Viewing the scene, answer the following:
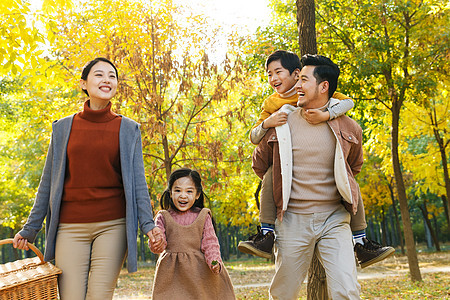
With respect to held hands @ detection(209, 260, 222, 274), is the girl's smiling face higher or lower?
higher

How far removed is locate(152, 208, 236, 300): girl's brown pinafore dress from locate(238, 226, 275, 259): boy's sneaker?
0.61 m

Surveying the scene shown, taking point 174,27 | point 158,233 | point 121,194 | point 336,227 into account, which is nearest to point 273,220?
point 336,227

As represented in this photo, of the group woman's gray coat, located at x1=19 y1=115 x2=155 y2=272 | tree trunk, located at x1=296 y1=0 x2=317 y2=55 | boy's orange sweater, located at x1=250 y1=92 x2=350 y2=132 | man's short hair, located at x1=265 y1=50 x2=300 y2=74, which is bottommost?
woman's gray coat, located at x1=19 y1=115 x2=155 y2=272

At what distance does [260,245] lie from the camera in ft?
11.7

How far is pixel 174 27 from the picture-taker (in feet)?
28.2

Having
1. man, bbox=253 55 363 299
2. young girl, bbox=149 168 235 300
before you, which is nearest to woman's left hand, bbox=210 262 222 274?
young girl, bbox=149 168 235 300

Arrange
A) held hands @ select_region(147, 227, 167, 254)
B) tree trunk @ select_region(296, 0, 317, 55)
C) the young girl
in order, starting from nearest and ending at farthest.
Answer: held hands @ select_region(147, 227, 167, 254) < the young girl < tree trunk @ select_region(296, 0, 317, 55)

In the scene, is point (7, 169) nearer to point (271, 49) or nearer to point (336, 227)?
point (271, 49)

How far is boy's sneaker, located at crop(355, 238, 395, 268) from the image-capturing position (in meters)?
3.59

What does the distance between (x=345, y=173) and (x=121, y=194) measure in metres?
1.59

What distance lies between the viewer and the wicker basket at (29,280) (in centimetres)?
288

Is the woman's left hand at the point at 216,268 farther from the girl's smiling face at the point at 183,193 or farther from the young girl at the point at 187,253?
the girl's smiling face at the point at 183,193

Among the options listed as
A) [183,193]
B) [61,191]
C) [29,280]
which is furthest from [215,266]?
[29,280]

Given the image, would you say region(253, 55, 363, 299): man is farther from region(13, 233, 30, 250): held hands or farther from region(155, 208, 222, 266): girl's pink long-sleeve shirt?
region(13, 233, 30, 250): held hands
